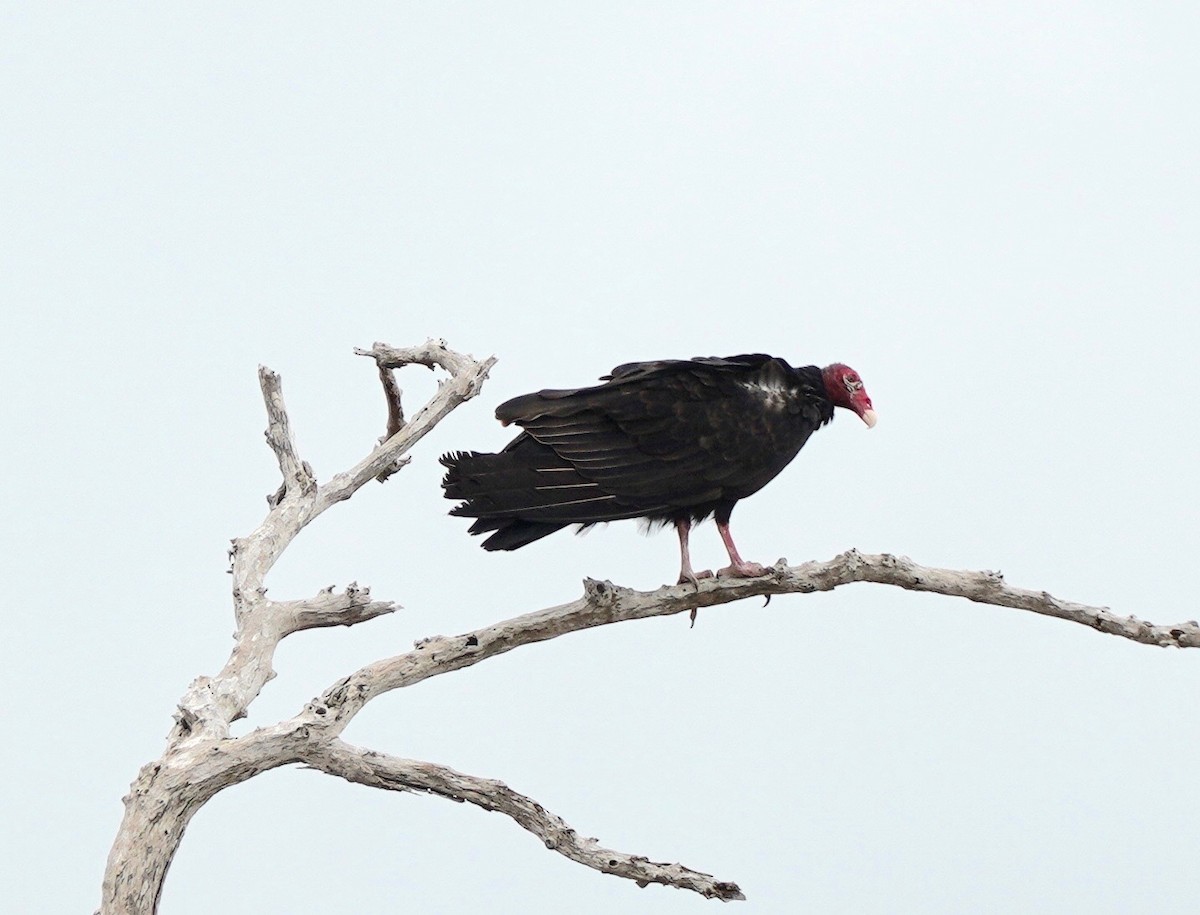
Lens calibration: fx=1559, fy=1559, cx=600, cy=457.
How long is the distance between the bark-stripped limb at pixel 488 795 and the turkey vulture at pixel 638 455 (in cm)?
91

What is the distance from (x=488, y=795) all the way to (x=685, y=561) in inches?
46.2

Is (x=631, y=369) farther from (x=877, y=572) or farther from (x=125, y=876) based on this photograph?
(x=125, y=876)

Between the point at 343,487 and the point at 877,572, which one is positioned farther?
the point at 343,487

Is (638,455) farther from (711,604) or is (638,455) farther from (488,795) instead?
(488,795)

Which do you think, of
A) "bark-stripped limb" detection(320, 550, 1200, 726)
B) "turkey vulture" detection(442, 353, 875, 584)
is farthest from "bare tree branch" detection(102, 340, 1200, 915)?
"turkey vulture" detection(442, 353, 875, 584)

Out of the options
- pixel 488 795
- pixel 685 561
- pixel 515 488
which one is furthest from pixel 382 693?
pixel 685 561

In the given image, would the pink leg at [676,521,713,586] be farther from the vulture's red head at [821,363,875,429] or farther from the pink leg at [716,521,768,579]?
the vulture's red head at [821,363,875,429]

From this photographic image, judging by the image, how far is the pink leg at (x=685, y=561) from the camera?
6070mm

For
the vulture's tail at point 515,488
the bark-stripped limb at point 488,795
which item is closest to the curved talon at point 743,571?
the vulture's tail at point 515,488

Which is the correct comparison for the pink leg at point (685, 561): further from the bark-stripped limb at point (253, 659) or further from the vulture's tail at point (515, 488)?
the bark-stripped limb at point (253, 659)

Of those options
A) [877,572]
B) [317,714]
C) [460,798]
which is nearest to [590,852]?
[460,798]

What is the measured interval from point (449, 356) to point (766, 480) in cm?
191

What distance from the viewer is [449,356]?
737cm

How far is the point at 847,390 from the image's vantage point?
6.40 m
